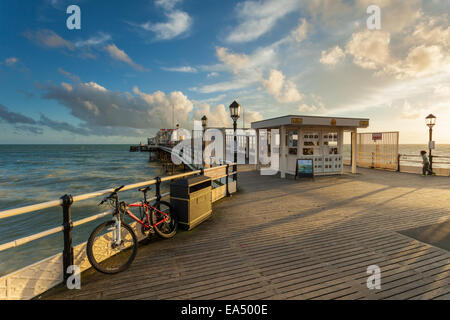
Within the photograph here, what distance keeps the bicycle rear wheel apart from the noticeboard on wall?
27.3 ft

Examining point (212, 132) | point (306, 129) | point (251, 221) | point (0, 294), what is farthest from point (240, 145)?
point (0, 294)

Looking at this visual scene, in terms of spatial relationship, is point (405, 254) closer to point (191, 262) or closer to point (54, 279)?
point (191, 262)

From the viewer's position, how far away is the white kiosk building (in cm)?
1236

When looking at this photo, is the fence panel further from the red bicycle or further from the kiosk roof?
the red bicycle

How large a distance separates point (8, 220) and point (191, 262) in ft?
51.7

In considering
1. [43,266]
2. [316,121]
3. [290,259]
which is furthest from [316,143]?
[43,266]

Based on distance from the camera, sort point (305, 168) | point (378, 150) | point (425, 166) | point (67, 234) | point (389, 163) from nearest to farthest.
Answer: point (67, 234), point (305, 168), point (425, 166), point (389, 163), point (378, 150)

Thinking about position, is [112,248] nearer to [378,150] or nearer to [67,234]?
[67,234]

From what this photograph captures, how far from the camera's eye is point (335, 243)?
13.6ft

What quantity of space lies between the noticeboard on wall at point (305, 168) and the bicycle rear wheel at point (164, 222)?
8310 mm

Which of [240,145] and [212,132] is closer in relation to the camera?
[212,132]

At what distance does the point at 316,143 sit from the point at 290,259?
10.6 metres

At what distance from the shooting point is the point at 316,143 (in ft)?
42.3
